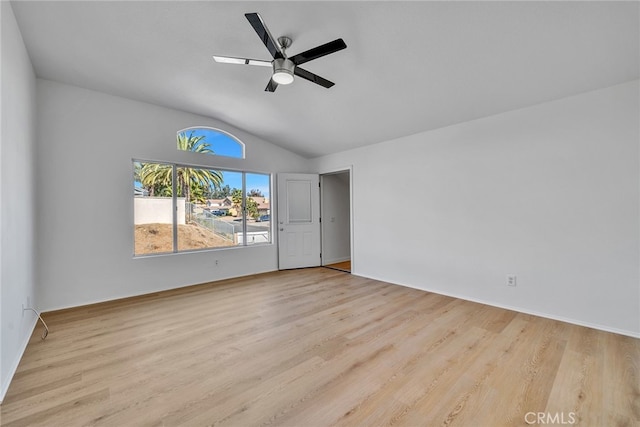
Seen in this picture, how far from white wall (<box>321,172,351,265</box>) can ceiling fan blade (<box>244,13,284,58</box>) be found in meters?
4.02

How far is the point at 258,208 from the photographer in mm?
5469

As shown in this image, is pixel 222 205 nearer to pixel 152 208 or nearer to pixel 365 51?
pixel 152 208

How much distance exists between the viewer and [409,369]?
6.79 feet

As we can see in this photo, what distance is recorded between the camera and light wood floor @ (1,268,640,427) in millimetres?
1633

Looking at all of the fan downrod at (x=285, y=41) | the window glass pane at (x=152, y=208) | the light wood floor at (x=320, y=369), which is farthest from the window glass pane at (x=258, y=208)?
the fan downrod at (x=285, y=41)

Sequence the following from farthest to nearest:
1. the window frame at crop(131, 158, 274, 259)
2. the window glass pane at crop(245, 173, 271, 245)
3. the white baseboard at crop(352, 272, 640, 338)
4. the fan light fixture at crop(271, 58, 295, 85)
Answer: the window glass pane at crop(245, 173, 271, 245) → the window frame at crop(131, 158, 274, 259) → the white baseboard at crop(352, 272, 640, 338) → the fan light fixture at crop(271, 58, 295, 85)

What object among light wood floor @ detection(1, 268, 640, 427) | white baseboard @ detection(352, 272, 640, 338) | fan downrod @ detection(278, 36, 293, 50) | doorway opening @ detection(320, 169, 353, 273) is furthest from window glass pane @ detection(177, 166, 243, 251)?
white baseboard @ detection(352, 272, 640, 338)

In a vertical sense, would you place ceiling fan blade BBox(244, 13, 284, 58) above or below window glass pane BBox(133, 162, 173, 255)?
above

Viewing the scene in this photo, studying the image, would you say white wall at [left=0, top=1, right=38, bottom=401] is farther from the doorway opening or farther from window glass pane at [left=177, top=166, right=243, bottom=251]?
the doorway opening

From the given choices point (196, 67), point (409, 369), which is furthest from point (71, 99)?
point (409, 369)

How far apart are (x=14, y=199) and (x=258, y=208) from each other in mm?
3458

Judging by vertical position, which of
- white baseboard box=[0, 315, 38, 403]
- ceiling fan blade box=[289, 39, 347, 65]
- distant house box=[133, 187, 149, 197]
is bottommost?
white baseboard box=[0, 315, 38, 403]
